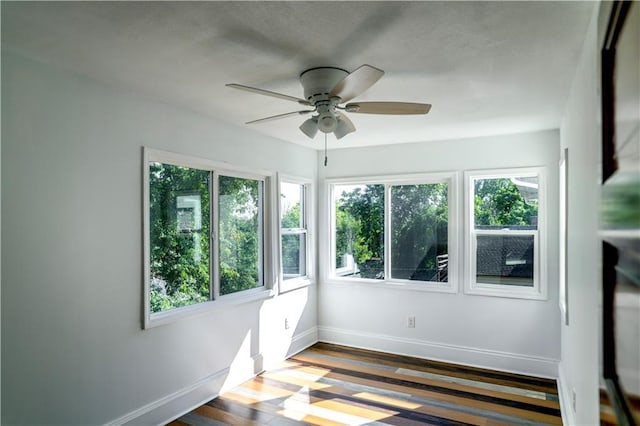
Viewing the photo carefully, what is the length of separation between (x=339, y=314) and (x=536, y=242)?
8.09ft

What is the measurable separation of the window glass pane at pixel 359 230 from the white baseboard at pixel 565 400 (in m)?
2.10

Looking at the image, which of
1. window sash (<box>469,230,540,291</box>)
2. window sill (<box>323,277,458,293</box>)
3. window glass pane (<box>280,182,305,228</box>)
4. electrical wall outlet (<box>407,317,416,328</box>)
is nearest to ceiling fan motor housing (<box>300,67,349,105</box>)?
window glass pane (<box>280,182,305,228</box>)

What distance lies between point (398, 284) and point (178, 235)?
2.67 meters

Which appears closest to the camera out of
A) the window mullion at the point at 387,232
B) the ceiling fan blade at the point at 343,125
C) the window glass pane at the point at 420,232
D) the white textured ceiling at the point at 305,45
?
the white textured ceiling at the point at 305,45

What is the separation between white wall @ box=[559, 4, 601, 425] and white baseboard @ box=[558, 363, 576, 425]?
1 centimetres

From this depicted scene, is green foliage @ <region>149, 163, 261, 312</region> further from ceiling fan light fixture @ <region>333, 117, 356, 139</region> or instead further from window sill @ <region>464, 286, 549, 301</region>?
window sill @ <region>464, 286, 549, 301</region>

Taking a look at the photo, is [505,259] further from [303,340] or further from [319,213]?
[303,340]

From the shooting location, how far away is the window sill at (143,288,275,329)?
3.09m

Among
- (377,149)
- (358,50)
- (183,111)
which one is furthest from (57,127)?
(377,149)

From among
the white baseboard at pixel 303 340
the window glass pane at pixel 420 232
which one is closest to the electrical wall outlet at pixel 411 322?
the window glass pane at pixel 420 232

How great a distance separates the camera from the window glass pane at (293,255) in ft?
15.7

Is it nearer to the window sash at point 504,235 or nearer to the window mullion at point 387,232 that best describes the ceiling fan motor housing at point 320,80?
the window mullion at point 387,232

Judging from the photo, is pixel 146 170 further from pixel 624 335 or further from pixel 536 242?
pixel 536 242

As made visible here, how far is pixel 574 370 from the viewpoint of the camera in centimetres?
270
